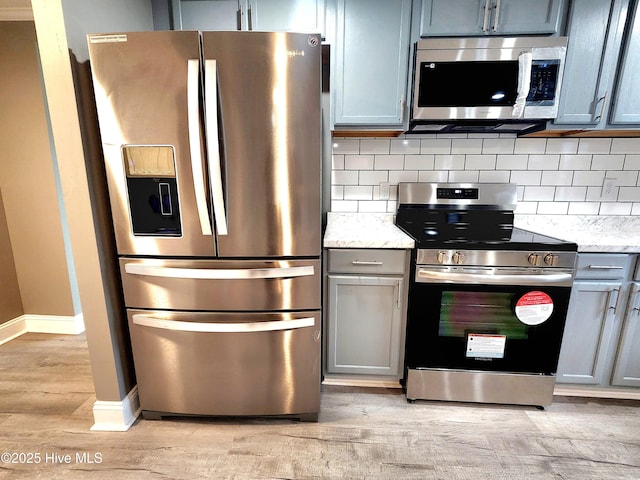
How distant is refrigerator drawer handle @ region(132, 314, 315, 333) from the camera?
4.59 ft

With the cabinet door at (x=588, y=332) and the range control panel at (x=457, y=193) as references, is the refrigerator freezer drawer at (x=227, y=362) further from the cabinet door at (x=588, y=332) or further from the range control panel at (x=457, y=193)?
the cabinet door at (x=588, y=332)

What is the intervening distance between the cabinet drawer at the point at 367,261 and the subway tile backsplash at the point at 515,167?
2.12ft

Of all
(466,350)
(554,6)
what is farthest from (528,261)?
(554,6)

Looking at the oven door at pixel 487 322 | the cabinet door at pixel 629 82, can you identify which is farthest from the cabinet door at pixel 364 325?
the cabinet door at pixel 629 82

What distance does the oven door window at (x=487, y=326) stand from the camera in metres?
1.55

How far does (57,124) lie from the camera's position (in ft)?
4.09

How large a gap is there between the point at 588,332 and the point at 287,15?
93.5 inches

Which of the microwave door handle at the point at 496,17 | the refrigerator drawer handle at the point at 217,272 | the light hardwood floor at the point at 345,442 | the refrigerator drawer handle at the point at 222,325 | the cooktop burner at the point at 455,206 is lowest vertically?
the light hardwood floor at the point at 345,442

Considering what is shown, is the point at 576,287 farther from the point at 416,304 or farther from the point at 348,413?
the point at 348,413

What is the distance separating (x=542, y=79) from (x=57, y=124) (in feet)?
7.57

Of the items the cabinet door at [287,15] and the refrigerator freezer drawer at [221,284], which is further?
the cabinet door at [287,15]

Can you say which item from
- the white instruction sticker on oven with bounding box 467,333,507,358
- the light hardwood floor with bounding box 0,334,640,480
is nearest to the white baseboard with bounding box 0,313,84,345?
the light hardwood floor with bounding box 0,334,640,480

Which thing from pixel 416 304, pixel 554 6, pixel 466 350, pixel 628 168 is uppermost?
pixel 554 6

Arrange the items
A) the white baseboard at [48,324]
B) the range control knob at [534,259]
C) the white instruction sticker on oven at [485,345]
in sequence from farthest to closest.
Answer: the white baseboard at [48,324] → the white instruction sticker on oven at [485,345] → the range control knob at [534,259]
